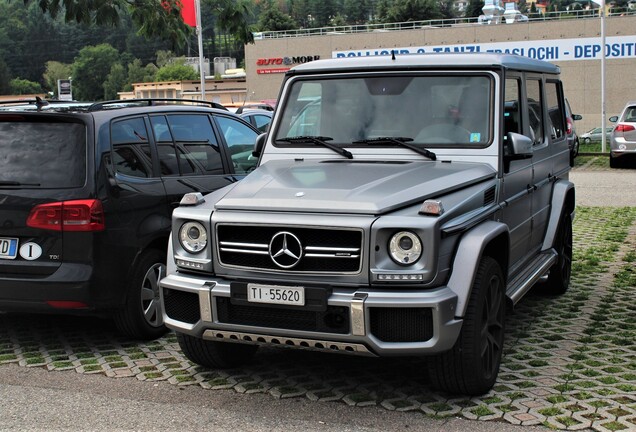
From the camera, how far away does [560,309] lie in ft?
24.7

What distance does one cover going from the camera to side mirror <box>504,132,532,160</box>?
5719 millimetres

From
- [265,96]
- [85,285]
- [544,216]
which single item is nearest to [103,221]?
[85,285]

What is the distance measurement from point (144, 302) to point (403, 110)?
2.38 metres

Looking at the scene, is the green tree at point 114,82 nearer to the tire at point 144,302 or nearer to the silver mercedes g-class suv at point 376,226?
the tire at point 144,302

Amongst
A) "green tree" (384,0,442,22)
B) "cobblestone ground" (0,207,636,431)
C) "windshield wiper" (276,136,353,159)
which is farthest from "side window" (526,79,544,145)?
"green tree" (384,0,442,22)

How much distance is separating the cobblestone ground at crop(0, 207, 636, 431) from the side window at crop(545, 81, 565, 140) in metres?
1.53

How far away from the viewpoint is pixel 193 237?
16.9 feet

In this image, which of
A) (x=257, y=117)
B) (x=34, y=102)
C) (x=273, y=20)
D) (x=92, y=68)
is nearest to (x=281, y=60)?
(x=273, y=20)

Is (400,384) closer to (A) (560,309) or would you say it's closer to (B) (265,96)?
(A) (560,309)

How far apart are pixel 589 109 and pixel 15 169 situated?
47217 mm

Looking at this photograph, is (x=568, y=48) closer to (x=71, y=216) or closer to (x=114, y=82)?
(x=71, y=216)

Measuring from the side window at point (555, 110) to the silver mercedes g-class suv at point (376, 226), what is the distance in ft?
2.78

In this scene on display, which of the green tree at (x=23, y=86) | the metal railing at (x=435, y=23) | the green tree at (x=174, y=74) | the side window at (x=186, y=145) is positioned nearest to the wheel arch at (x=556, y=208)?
the side window at (x=186, y=145)

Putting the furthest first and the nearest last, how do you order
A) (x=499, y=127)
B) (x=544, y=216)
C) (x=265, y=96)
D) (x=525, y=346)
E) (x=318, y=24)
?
(x=318, y=24), (x=265, y=96), (x=544, y=216), (x=525, y=346), (x=499, y=127)
